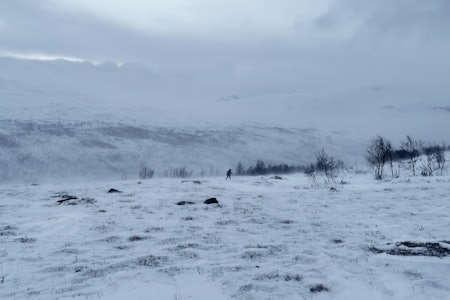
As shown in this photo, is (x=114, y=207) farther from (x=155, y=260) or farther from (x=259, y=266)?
(x=259, y=266)

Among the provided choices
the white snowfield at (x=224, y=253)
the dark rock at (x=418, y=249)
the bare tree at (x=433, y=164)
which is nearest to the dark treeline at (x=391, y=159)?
the bare tree at (x=433, y=164)

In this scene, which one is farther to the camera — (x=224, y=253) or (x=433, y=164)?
(x=433, y=164)

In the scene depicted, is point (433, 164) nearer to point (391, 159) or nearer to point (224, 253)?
point (391, 159)

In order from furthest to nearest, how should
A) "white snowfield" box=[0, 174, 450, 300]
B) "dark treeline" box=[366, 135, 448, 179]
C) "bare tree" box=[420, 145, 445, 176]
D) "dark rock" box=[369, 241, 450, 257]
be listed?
"dark treeline" box=[366, 135, 448, 179], "bare tree" box=[420, 145, 445, 176], "dark rock" box=[369, 241, 450, 257], "white snowfield" box=[0, 174, 450, 300]

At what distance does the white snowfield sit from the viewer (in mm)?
10148

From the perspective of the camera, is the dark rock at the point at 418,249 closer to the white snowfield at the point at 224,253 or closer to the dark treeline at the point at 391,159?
the white snowfield at the point at 224,253

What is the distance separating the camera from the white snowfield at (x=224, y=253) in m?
10.1

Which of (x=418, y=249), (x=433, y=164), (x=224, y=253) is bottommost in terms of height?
(x=224, y=253)

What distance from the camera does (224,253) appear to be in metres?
13.5

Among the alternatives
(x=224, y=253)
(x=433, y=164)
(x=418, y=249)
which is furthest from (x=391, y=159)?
(x=224, y=253)

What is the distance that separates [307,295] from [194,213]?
12764mm

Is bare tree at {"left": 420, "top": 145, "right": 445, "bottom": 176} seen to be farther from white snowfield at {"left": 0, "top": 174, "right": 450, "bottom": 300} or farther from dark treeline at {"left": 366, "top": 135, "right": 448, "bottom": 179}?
white snowfield at {"left": 0, "top": 174, "right": 450, "bottom": 300}

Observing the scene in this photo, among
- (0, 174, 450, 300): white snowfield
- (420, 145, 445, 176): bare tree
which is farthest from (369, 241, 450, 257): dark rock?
(420, 145, 445, 176): bare tree

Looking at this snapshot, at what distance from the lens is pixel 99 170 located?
19562 cm
